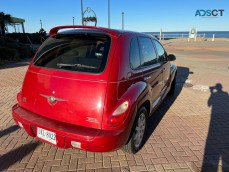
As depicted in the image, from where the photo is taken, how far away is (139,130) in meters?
3.39

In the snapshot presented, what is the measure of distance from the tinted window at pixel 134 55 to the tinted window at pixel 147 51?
210mm

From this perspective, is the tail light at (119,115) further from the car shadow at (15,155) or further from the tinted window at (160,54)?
the tinted window at (160,54)

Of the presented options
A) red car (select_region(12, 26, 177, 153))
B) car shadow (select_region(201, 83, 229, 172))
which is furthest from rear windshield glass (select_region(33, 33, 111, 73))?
car shadow (select_region(201, 83, 229, 172))

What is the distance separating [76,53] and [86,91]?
65cm

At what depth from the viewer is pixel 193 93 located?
6.96 metres

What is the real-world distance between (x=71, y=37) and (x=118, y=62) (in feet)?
2.80

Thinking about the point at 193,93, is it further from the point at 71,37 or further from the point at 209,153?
the point at 71,37

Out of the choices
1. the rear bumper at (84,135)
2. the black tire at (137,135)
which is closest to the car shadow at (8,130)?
the rear bumper at (84,135)

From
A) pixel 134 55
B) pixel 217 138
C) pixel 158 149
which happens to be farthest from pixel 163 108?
pixel 134 55

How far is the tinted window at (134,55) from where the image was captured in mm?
3074

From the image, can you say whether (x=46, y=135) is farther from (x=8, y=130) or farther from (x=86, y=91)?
(x=8, y=130)

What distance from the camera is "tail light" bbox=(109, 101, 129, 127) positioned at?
2619mm

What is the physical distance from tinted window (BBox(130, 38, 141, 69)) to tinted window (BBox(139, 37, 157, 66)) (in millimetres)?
210

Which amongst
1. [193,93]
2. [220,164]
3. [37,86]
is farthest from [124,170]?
[193,93]
